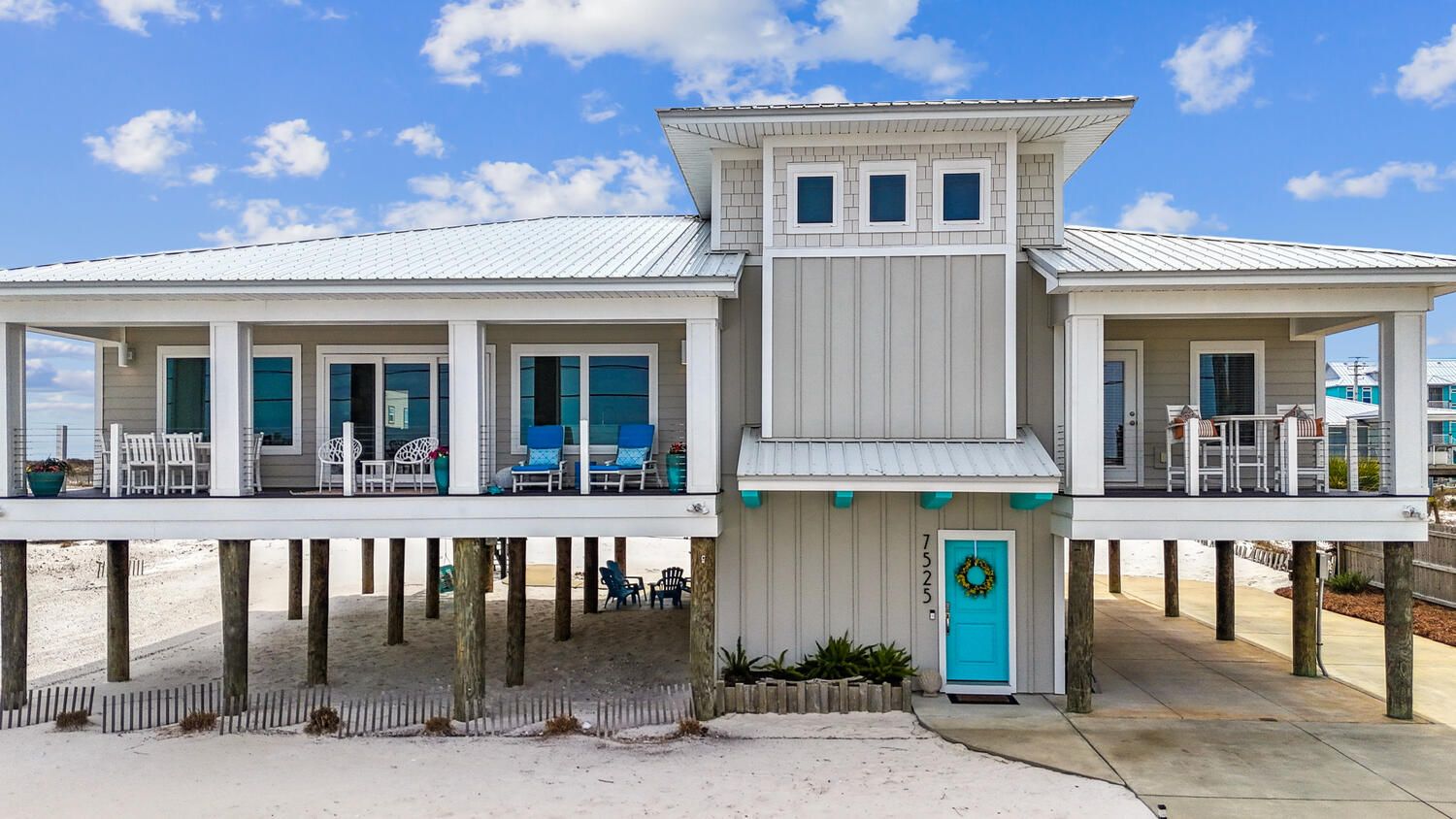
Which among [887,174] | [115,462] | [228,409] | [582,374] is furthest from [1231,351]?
[115,462]

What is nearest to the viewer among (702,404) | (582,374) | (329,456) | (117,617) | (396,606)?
(702,404)

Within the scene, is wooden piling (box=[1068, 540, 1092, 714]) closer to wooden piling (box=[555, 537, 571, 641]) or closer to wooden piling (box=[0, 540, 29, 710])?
wooden piling (box=[555, 537, 571, 641])

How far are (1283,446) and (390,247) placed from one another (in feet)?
42.8

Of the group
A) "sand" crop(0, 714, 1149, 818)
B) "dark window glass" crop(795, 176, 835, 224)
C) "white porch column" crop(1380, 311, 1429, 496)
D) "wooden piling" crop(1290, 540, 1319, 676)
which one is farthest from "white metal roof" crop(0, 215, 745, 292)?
"wooden piling" crop(1290, 540, 1319, 676)

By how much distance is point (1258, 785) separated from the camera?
9172 mm

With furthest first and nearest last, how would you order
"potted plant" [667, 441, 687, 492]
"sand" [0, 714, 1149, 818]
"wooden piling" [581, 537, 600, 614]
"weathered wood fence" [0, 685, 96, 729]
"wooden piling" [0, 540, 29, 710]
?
"wooden piling" [581, 537, 600, 614] < "potted plant" [667, 441, 687, 492] < "wooden piling" [0, 540, 29, 710] < "weathered wood fence" [0, 685, 96, 729] < "sand" [0, 714, 1149, 818]

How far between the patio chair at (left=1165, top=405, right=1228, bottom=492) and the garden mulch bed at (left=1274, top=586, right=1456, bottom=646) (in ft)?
18.3

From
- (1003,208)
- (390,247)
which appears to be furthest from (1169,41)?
(390,247)

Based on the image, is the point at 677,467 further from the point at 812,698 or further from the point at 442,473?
the point at 812,698

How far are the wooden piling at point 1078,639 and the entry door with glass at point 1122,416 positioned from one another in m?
2.36

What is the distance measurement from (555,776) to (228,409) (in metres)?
6.38

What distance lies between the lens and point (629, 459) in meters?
12.6

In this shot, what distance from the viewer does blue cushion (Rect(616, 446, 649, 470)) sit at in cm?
1246

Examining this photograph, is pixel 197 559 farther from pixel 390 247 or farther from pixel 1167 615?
pixel 1167 615
